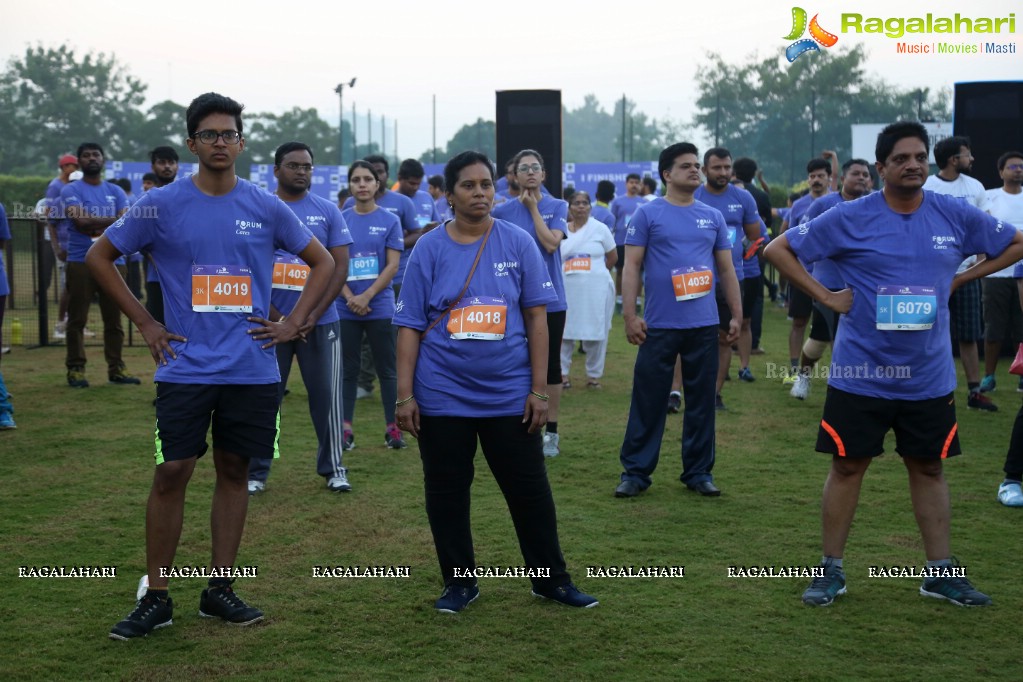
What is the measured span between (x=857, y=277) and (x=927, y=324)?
367mm

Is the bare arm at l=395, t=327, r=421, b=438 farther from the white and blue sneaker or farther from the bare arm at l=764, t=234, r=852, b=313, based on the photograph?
the white and blue sneaker

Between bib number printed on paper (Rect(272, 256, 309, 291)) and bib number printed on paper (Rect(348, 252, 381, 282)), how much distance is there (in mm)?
1193

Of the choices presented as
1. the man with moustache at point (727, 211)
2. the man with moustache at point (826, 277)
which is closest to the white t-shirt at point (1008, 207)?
the man with moustache at point (826, 277)

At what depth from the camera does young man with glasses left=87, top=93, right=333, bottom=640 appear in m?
4.75

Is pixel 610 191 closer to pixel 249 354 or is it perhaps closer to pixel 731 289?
pixel 731 289

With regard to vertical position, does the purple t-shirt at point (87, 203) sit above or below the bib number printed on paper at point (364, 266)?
above

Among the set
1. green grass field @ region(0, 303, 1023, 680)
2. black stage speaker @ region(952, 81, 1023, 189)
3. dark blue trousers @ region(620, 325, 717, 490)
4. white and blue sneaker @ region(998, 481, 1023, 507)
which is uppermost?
black stage speaker @ region(952, 81, 1023, 189)

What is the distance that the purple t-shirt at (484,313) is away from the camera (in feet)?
16.4

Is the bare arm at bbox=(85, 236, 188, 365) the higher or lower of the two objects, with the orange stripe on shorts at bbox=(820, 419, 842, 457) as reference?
higher

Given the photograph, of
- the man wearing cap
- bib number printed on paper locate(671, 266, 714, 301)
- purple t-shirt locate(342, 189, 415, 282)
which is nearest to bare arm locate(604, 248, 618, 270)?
purple t-shirt locate(342, 189, 415, 282)

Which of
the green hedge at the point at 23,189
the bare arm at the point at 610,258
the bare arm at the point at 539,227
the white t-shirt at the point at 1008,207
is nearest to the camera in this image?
the bare arm at the point at 539,227

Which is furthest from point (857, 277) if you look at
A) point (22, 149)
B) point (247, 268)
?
point (22, 149)

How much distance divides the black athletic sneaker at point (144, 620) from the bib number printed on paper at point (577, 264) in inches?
296

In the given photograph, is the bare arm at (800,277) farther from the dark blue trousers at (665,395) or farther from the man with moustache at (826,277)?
the man with moustache at (826,277)
